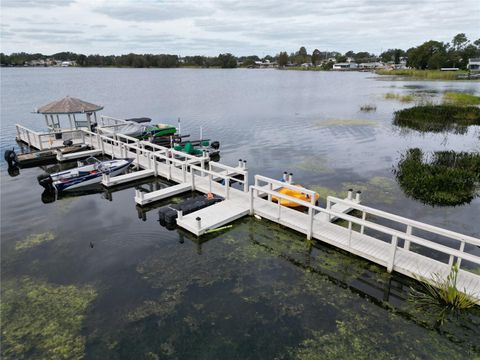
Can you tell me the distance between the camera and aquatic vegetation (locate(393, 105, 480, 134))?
1248 inches

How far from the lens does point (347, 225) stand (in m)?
12.9

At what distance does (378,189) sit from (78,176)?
15156 millimetres

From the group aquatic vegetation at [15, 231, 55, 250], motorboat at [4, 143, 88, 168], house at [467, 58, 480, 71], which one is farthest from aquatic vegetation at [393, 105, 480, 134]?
house at [467, 58, 480, 71]

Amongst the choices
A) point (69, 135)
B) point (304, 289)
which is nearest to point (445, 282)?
point (304, 289)

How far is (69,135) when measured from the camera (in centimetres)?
2525

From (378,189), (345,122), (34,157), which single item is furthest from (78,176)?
(345,122)

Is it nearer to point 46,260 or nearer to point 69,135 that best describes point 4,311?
point 46,260

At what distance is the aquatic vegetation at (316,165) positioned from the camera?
19.8m

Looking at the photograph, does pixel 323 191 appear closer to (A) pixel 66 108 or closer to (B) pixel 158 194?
(B) pixel 158 194

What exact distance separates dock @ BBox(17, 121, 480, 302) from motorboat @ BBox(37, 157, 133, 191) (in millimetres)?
725

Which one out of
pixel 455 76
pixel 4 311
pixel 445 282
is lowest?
pixel 4 311

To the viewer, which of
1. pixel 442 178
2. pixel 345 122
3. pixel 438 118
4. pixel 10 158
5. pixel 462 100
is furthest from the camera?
pixel 462 100

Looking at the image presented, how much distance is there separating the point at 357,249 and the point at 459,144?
67.3 feet

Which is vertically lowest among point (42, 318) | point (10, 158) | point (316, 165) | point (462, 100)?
A: point (42, 318)
